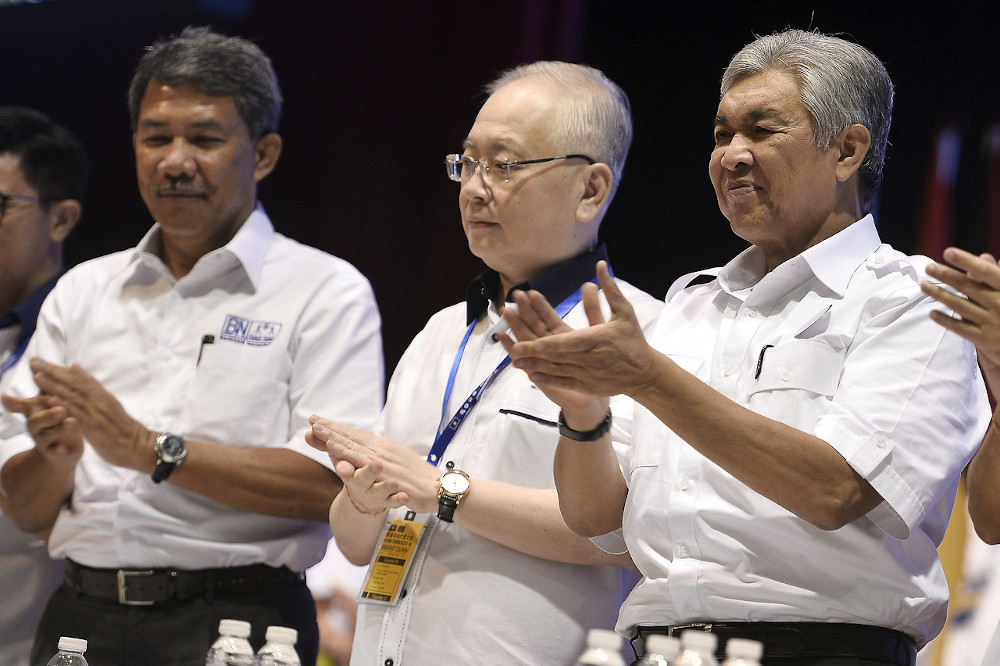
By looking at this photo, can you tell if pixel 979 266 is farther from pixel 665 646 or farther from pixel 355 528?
pixel 355 528

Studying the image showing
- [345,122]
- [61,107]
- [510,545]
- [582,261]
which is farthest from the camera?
[61,107]

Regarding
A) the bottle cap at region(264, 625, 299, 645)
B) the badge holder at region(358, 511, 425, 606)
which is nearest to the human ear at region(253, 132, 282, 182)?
the badge holder at region(358, 511, 425, 606)

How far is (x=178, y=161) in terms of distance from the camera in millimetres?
3209

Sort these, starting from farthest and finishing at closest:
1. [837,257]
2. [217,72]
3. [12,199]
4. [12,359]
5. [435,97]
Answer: [435,97] < [12,199] < [12,359] < [217,72] < [837,257]

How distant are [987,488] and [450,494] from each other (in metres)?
1.06

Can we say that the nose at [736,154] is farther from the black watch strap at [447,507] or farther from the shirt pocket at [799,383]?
the black watch strap at [447,507]

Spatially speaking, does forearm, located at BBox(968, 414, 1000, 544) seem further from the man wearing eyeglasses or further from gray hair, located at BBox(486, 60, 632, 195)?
gray hair, located at BBox(486, 60, 632, 195)

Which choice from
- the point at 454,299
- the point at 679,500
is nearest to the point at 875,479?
the point at 679,500

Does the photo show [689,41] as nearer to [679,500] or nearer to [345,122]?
[345,122]

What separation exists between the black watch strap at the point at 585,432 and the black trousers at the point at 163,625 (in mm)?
1146

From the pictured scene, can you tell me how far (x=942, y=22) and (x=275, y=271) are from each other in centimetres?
215

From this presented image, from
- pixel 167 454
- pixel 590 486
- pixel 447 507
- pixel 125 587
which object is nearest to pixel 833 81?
pixel 590 486

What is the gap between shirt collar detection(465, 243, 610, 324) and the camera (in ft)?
8.63

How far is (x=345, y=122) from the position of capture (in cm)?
475
